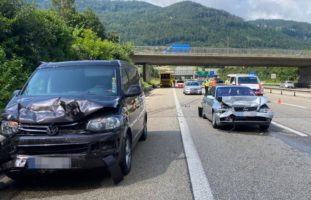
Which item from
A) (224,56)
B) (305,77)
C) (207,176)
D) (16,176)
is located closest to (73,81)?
(16,176)

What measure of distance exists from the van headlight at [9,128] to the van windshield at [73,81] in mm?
961

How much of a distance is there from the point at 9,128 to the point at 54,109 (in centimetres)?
74

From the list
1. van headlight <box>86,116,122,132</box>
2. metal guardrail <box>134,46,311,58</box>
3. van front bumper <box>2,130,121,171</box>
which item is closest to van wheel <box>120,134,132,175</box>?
van headlight <box>86,116,122,132</box>

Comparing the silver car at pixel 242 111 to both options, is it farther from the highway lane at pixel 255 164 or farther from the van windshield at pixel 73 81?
the van windshield at pixel 73 81

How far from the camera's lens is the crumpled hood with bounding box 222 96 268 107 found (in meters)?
12.4

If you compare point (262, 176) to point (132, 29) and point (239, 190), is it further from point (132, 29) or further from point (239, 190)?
point (132, 29)

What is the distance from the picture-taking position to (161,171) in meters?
7.27

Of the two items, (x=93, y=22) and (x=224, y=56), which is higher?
(x=93, y=22)

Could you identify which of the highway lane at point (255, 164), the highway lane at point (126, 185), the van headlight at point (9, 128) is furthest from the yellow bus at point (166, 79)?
the van headlight at point (9, 128)

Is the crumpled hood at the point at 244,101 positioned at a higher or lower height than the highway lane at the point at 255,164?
higher

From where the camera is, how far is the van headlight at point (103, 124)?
245 inches

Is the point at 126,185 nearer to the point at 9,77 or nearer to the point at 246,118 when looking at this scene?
the point at 246,118

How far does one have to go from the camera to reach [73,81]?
7.54m

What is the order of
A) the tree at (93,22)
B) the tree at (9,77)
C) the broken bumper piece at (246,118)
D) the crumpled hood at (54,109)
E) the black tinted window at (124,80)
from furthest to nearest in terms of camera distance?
the tree at (93,22)
the broken bumper piece at (246,118)
the tree at (9,77)
the black tinted window at (124,80)
the crumpled hood at (54,109)
